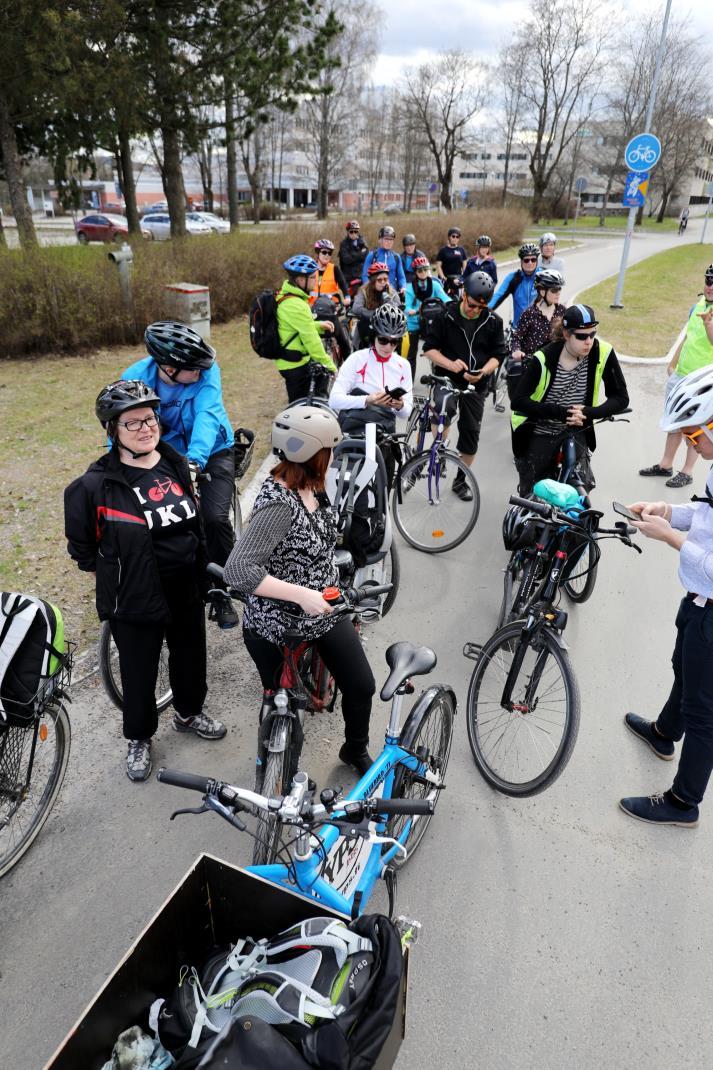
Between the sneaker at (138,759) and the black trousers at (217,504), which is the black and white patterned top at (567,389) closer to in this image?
the black trousers at (217,504)

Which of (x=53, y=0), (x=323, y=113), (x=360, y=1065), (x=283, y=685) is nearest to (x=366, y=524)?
(x=283, y=685)

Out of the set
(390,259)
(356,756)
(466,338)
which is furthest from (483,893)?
(390,259)

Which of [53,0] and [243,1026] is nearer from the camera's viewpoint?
[243,1026]

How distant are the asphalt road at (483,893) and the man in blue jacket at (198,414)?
35.9 inches

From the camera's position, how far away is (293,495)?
106 inches

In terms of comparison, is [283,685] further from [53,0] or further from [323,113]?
[323,113]

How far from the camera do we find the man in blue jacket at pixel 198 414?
374 cm

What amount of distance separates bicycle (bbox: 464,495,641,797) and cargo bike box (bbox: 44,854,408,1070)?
5.62 ft

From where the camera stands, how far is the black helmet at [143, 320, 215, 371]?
145 inches

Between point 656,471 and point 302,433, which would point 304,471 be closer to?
point 302,433

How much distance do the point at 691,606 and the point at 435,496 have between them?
3.29 metres

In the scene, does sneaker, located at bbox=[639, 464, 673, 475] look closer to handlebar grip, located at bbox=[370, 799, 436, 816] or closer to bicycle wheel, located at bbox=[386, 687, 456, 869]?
bicycle wheel, located at bbox=[386, 687, 456, 869]

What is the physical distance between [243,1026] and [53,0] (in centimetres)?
1633

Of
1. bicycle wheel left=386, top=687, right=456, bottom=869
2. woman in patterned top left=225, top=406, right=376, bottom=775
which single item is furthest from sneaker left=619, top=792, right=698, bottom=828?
woman in patterned top left=225, top=406, right=376, bottom=775
